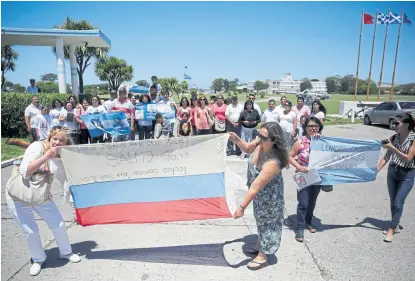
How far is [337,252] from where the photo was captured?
366 cm

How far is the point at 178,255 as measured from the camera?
3578 mm

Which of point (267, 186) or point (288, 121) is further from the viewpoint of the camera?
point (288, 121)

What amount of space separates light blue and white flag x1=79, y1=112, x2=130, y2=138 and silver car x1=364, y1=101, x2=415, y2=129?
47.9 feet

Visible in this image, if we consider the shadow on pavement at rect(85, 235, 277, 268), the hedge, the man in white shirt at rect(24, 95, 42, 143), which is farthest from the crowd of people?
the hedge

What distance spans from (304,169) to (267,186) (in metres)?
1.05

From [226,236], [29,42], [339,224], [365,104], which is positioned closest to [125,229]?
[226,236]

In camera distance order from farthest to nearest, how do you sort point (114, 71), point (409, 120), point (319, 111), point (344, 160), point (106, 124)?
point (114, 71)
point (106, 124)
point (319, 111)
point (344, 160)
point (409, 120)

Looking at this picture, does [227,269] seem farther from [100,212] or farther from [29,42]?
[29,42]

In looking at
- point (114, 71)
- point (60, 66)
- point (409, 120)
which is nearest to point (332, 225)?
point (409, 120)

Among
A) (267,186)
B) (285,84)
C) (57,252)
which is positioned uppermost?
(285,84)

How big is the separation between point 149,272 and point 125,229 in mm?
1153

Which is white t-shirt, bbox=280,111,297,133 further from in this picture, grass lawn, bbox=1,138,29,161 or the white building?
the white building

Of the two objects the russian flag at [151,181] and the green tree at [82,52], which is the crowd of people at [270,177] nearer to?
the russian flag at [151,181]

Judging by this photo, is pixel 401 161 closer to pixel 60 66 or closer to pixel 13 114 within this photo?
pixel 13 114
